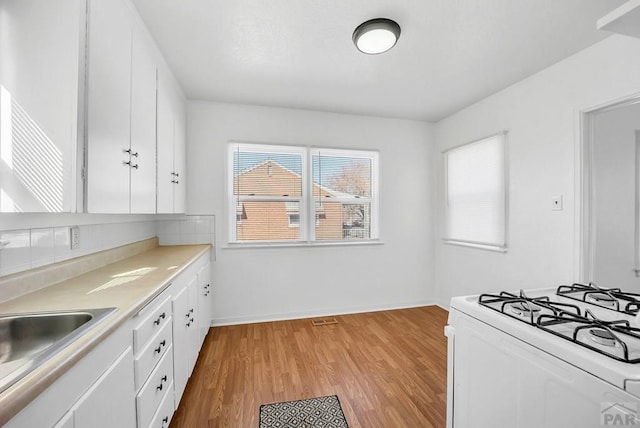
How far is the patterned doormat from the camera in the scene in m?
1.62

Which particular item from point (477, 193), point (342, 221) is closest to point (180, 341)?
point (342, 221)

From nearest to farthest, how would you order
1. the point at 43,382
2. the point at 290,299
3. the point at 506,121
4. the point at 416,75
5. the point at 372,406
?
the point at 43,382, the point at 372,406, the point at 416,75, the point at 506,121, the point at 290,299

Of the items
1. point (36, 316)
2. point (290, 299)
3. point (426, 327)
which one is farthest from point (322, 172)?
point (36, 316)

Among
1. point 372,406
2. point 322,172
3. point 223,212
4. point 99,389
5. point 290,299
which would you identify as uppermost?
point 322,172

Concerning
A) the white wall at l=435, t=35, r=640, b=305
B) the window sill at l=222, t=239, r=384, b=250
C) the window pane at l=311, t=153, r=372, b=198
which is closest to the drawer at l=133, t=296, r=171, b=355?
the window sill at l=222, t=239, r=384, b=250

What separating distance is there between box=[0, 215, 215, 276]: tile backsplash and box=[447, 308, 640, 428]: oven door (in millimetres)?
2050

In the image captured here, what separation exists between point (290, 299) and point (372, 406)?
162 cm

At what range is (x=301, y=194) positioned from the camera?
327 centimetres

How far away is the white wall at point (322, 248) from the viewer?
3.03 m

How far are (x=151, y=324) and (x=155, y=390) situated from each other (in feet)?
1.10

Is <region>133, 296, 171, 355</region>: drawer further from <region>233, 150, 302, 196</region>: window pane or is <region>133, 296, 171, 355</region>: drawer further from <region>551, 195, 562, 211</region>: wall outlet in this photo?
<region>551, 195, 562, 211</region>: wall outlet

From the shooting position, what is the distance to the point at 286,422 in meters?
1.63

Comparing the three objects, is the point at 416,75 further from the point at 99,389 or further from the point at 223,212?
the point at 99,389

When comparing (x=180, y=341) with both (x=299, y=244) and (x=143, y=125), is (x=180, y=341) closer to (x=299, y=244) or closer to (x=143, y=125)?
(x=143, y=125)
